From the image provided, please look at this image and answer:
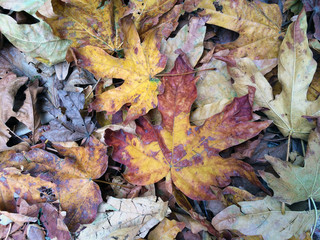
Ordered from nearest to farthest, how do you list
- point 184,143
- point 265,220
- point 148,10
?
point 265,220
point 184,143
point 148,10

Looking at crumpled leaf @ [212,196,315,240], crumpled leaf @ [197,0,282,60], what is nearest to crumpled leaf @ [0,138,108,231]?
crumpled leaf @ [212,196,315,240]

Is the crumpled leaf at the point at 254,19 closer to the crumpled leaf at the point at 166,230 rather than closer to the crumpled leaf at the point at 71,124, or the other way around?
the crumpled leaf at the point at 71,124

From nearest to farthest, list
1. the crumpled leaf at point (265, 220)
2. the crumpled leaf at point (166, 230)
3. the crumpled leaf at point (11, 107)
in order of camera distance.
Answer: the crumpled leaf at point (265, 220) → the crumpled leaf at point (166, 230) → the crumpled leaf at point (11, 107)

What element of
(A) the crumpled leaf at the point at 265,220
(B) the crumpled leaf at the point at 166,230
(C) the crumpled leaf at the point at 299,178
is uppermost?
(C) the crumpled leaf at the point at 299,178

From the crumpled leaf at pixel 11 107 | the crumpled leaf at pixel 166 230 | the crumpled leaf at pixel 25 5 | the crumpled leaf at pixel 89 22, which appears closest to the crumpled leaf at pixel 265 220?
the crumpled leaf at pixel 166 230

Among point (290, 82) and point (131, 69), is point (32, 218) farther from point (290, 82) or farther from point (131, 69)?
point (290, 82)

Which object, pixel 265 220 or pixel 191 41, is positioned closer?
pixel 265 220

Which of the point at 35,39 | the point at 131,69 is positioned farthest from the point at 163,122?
the point at 35,39
